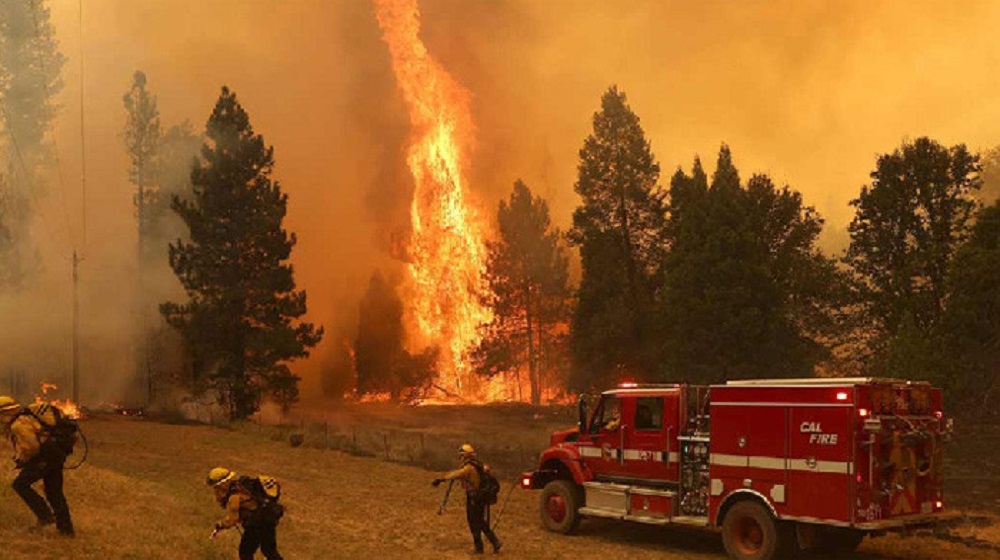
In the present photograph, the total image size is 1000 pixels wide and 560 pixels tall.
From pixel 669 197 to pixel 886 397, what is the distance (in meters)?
40.0

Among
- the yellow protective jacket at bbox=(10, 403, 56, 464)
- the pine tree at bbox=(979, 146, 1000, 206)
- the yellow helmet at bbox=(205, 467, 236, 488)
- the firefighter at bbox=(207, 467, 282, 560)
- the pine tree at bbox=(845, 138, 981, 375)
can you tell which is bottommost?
the firefighter at bbox=(207, 467, 282, 560)

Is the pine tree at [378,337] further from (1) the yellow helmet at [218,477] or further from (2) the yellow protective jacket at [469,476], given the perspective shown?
(1) the yellow helmet at [218,477]

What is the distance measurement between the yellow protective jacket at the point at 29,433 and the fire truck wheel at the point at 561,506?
33.0 ft

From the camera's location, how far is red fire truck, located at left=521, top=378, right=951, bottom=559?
1375 centimetres

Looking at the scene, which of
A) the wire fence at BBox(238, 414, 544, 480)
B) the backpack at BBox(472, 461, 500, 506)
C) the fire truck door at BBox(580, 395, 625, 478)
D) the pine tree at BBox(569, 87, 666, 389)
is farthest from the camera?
the pine tree at BBox(569, 87, 666, 389)

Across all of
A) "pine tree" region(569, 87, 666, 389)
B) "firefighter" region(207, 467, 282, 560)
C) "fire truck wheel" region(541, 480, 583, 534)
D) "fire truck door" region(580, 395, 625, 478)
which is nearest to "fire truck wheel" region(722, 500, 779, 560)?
"fire truck door" region(580, 395, 625, 478)

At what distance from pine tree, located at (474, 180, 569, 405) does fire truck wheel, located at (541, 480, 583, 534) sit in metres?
42.2

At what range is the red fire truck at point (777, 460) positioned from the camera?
1375cm

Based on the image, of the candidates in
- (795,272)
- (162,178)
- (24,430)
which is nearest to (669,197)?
(795,272)

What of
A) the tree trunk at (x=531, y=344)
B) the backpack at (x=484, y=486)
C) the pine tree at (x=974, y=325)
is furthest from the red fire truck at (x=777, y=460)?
the tree trunk at (x=531, y=344)

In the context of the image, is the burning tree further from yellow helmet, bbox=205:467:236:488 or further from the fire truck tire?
yellow helmet, bbox=205:467:236:488

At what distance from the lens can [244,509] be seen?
1057 centimetres

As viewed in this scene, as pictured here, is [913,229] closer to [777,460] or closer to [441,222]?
[777,460]

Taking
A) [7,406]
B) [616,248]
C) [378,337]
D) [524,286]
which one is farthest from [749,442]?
[378,337]
